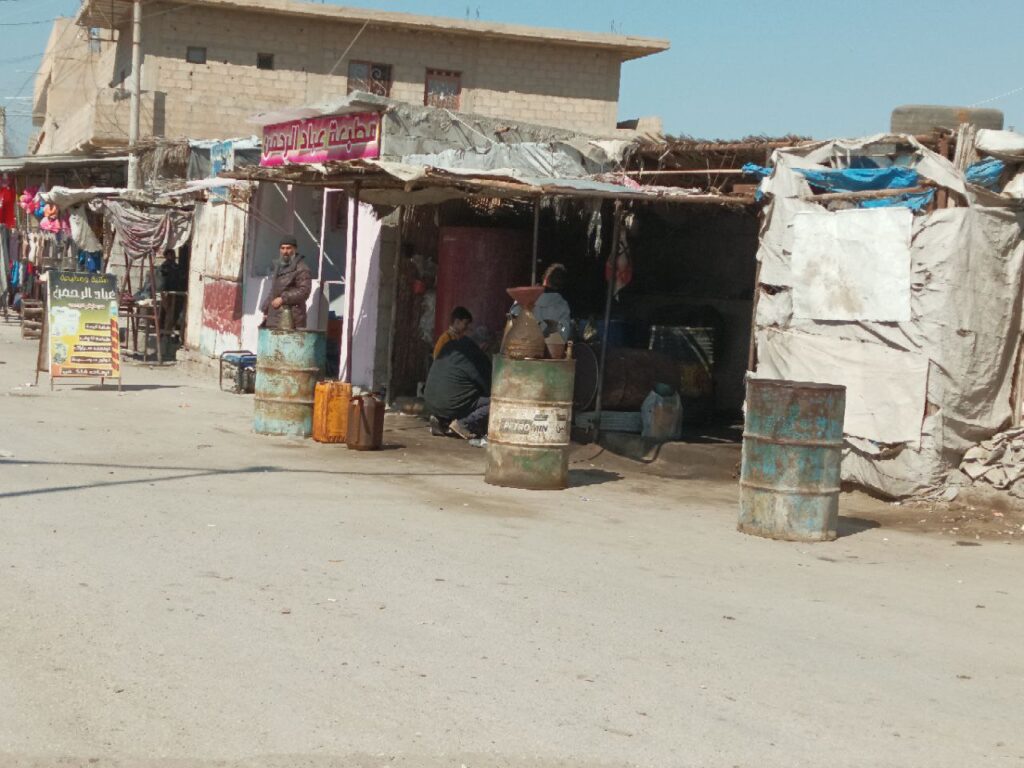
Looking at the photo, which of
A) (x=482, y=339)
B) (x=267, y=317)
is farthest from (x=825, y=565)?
(x=267, y=317)

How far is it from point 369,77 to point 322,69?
1426 mm

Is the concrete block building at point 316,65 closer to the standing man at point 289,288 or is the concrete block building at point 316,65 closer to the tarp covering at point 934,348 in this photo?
the standing man at point 289,288

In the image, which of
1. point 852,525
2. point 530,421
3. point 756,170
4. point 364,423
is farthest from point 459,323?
point 852,525

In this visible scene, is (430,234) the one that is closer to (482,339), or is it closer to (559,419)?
(482,339)

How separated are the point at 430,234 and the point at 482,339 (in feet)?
5.86

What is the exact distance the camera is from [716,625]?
7.30 metres

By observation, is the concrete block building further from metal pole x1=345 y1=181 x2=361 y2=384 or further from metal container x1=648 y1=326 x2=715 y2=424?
metal pole x1=345 y1=181 x2=361 y2=384

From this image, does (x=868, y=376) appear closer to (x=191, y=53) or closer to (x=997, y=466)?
(x=997, y=466)

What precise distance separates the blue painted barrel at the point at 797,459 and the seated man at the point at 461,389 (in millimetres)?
4877

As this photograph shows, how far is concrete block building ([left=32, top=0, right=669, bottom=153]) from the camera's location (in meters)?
36.2

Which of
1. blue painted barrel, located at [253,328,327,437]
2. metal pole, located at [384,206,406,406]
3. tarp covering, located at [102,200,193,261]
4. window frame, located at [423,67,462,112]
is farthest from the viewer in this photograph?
window frame, located at [423,67,462,112]

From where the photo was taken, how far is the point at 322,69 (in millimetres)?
38469

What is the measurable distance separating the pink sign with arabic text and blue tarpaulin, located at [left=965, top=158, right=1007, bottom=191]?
731cm

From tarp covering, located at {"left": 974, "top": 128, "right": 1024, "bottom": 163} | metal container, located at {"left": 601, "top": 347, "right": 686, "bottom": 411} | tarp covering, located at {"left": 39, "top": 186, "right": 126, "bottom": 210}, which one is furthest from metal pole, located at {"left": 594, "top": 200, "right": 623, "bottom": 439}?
tarp covering, located at {"left": 39, "top": 186, "right": 126, "bottom": 210}
